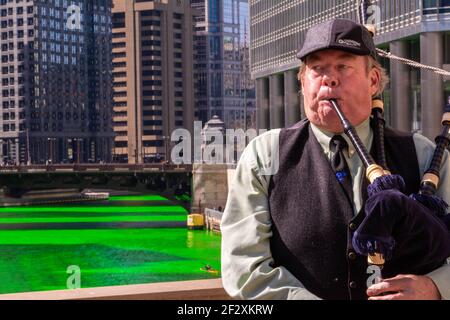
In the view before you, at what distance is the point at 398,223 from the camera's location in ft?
10.5

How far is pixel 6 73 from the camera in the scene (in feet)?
→ 580

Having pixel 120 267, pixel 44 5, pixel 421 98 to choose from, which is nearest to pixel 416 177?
pixel 421 98

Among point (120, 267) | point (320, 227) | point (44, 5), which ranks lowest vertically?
point (120, 267)

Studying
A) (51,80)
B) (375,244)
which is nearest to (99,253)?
Result: (375,244)

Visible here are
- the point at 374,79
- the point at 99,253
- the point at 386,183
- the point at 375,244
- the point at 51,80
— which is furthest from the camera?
the point at 51,80

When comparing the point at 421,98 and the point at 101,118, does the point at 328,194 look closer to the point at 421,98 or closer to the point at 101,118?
the point at 421,98

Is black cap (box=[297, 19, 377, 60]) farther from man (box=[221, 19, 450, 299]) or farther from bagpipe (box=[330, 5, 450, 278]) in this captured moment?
bagpipe (box=[330, 5, 450, 278])

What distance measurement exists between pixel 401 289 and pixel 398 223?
0.85 feet

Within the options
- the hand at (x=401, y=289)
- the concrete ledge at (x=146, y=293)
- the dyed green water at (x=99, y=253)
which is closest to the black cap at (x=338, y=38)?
the hand at (x=401, y=289)

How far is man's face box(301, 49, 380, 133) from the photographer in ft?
11.6

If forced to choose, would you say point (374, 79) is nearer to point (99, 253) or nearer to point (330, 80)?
point (330, 80)

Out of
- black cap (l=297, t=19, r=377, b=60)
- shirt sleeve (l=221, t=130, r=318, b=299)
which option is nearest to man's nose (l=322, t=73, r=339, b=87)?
black cap (l=297, t=19, r=377, b=60)

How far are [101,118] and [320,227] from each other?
18538 centimetres

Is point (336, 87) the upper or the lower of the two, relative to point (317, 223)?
upper
